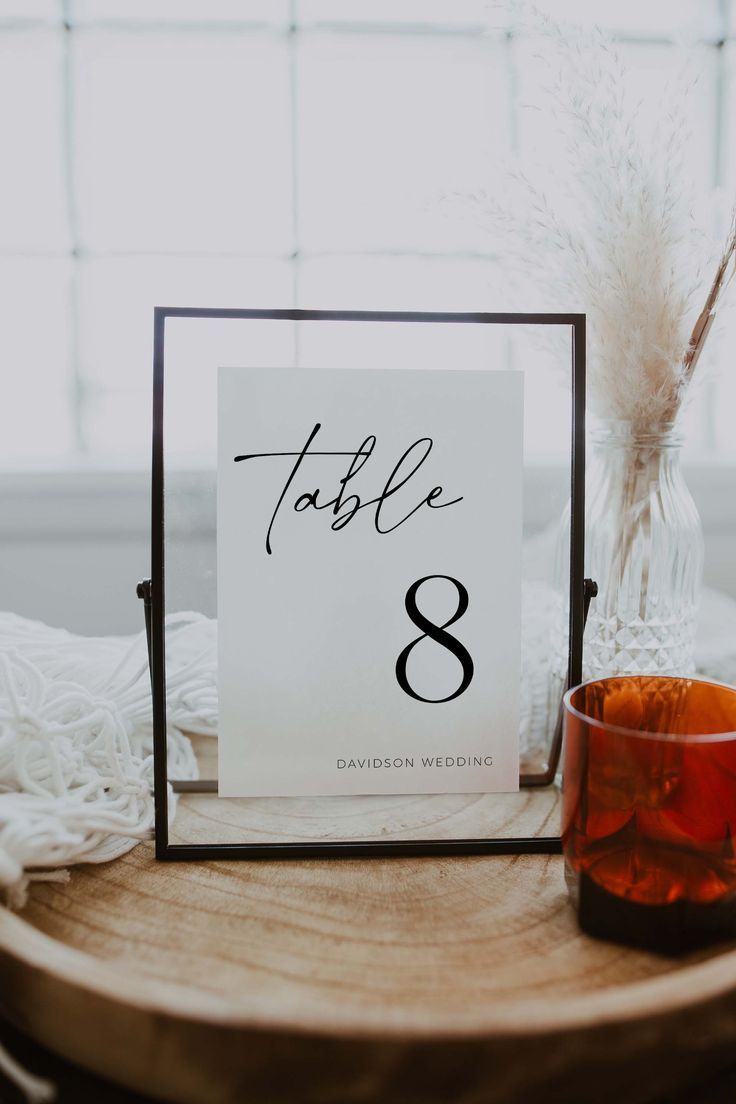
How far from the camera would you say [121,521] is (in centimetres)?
93

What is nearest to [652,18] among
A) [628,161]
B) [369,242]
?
[369,242]

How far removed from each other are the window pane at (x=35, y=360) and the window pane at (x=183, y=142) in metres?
0.09

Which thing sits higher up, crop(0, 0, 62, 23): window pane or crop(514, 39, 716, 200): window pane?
crop(0, 0, 62, 23): window pane

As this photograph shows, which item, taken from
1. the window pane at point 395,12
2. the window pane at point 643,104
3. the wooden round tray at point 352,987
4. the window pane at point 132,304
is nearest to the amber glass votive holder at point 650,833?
the wooden round tray at point 352,987

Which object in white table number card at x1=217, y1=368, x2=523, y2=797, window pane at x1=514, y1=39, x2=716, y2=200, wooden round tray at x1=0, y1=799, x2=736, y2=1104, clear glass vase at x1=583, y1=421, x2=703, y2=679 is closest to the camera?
wooden round tray at x1=0, y1=799, x2=736, y2=1104

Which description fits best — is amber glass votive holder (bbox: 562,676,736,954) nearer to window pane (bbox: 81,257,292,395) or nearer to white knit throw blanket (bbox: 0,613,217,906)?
white knit throw blanket (bbox: 0,613,217,906)

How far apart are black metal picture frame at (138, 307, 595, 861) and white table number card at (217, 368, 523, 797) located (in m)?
0.04

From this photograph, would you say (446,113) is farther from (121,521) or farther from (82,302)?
(121,521)

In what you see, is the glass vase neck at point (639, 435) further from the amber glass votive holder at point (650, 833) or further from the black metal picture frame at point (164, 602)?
the amber glass votive holder at point (650, 833)

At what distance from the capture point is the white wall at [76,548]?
92 centimetres

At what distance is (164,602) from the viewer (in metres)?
0.54

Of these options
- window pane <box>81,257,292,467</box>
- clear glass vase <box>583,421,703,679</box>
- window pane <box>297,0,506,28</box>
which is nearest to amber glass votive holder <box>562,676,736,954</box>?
clear glass vase <box>583,421,703,679</box>

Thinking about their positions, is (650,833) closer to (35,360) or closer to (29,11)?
(35,360)

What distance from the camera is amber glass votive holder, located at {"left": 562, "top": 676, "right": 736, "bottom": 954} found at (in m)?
0.43
